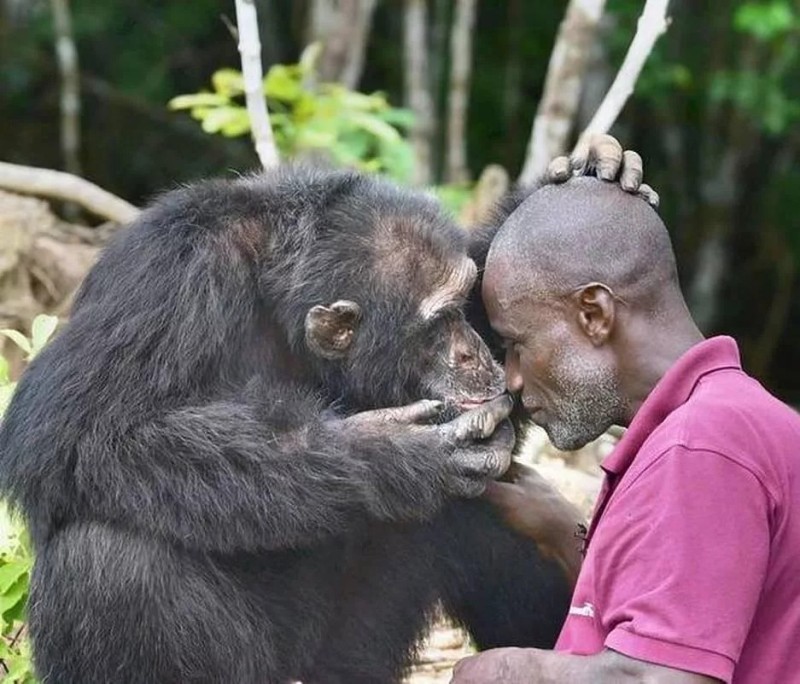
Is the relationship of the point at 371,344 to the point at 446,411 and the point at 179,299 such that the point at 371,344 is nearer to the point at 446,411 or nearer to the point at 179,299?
the point at 446,411

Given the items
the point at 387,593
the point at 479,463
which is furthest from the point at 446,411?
the point at 387,593

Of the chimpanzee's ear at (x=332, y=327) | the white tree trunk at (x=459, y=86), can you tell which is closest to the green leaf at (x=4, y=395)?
the chimpanzee's ear at (x=332, y=327)

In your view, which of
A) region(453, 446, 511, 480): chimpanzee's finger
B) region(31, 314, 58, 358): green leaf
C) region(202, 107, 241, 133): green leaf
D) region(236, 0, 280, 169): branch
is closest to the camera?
region(453, 446, 511, 480): chimpanzee's finger

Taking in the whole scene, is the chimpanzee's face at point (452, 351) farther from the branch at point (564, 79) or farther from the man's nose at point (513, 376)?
the branch at point (564, 79)

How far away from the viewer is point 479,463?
450 centimetres

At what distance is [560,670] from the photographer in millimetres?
3414

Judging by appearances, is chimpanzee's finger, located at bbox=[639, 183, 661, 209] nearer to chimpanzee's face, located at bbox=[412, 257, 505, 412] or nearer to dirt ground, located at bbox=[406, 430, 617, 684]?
chimpanzee's face, located at bbox=[412, 257, 505, 412]

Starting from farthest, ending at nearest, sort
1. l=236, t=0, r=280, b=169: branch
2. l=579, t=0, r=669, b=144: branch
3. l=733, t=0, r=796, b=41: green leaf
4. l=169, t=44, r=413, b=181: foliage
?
l=733, t=0, r=796, b=41: green leaf, l=169, t=44, r=413, b=181: foliage, l=579, t=0, r=669, b=144: branch, l=236, t=0, r=280, b=169: branch

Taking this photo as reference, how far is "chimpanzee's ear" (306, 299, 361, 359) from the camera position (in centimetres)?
471

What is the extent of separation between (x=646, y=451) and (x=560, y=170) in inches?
47.2

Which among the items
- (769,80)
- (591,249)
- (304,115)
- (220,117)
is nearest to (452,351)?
(591,249)

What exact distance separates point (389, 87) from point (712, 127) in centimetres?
295

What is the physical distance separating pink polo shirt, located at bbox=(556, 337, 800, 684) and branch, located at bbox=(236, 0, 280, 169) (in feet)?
9.07

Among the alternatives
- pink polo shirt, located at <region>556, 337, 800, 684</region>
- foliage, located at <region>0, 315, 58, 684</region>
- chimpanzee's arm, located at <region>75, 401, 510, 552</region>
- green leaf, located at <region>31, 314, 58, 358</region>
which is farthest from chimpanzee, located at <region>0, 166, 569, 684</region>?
pink polo shirt, located at <region>556, 337, 800, 684</region>
